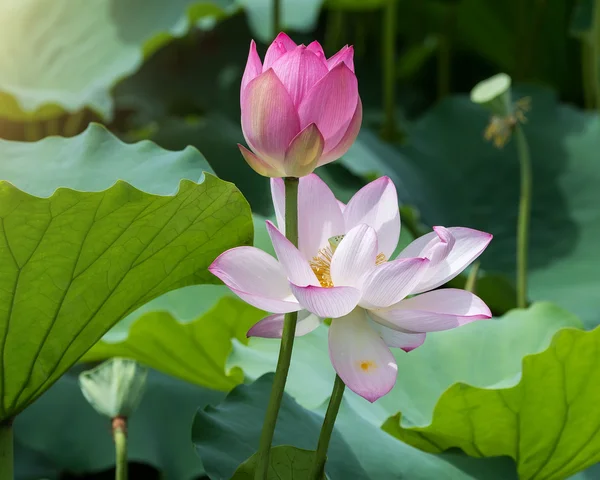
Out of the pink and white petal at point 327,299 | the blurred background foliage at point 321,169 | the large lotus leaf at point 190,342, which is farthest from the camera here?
the blurred background foliage at point 321,169

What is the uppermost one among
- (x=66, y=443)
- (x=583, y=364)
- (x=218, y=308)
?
(x=583, y=364)

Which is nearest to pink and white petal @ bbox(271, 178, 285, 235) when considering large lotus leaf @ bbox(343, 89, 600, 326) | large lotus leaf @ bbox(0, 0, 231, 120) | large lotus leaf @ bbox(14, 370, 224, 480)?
large lotus leaf @ bbox(14, 370, 224, 480)

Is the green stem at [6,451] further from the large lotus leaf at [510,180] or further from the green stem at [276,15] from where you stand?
the green stem at [276,15]

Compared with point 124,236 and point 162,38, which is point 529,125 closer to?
point 162,38

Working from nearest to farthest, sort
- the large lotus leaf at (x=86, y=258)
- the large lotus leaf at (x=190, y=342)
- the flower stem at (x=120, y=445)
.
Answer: the large lotus leaf at (x=86, y=258), the flower stem at (x=120, y=445), the large lotus leaf at (x=190, y=342)

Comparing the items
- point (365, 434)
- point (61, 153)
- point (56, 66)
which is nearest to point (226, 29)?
point (56, 66)

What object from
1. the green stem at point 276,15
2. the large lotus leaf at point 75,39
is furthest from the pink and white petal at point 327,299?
the green stem at point 276,15

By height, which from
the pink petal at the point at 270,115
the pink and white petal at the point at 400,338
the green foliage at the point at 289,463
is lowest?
the green foliage at the point at 289,463
